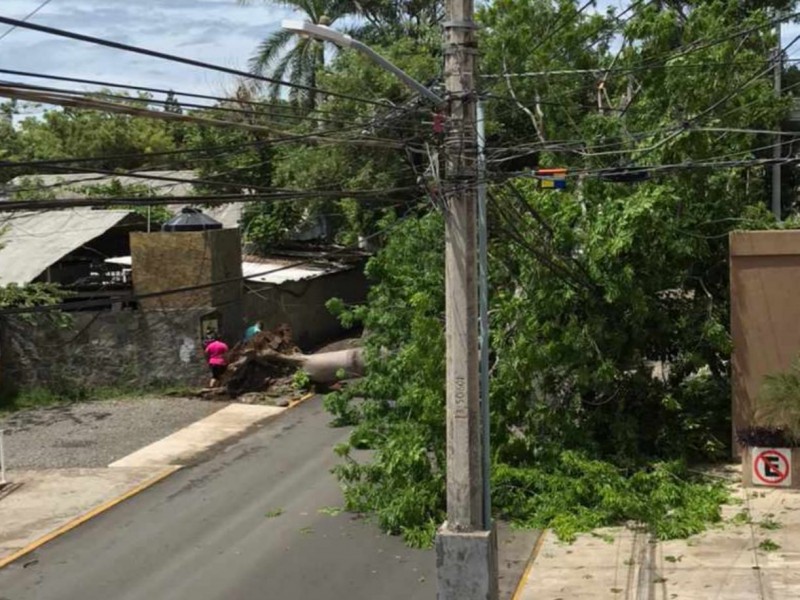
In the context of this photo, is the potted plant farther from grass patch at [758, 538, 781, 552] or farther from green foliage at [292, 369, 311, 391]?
green foliage at [292, 369, 311, 391]

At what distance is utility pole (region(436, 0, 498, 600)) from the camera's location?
8703mm

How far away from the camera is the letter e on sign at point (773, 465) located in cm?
1466

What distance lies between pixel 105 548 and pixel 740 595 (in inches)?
307

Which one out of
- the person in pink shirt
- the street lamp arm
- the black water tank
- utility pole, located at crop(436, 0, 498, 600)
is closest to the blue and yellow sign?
utility pole, located at crop(436, 0, 498, 600)

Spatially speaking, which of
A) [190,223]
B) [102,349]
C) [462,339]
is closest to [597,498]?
[462,339]

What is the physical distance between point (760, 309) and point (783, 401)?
2.01 m

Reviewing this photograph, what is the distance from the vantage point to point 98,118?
47.5 metres

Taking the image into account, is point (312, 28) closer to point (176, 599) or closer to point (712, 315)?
point (176, 599)

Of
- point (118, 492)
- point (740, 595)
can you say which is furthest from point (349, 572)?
point (118, 492)

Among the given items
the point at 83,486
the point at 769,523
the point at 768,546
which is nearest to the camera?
the point at 768,546

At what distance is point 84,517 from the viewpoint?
14438mm

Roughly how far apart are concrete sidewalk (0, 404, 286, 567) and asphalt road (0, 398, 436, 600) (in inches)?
13.2

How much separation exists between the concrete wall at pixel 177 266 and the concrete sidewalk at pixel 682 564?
490 inches

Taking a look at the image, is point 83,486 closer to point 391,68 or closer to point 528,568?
point 528,568
